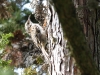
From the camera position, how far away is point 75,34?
41cm

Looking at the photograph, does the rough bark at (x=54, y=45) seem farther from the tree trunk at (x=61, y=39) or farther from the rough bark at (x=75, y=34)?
the rough bark at (x=75, y=34)

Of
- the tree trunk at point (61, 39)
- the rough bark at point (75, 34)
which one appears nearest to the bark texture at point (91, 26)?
the tree trunk at point (61, 39)

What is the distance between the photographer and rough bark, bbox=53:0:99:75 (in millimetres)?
384

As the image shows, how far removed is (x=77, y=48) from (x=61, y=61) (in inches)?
32.7

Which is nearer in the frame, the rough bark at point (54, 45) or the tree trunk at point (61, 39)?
the tree trunk at point (61, 39)

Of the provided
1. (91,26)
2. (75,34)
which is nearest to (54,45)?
(91,26)

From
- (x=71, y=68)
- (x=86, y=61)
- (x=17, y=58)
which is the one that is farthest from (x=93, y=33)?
(x=17, y=58)

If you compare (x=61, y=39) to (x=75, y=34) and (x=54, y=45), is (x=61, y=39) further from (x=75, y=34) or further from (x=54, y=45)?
(x=75, y=34)

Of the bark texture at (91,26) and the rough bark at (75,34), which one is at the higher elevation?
the rough bark at (75,34)

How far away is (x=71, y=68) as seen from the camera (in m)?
1.22

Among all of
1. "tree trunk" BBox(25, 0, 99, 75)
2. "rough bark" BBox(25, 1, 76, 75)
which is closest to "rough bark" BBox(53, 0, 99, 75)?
"tree trunk" BBox(25, 0, 99, 75)

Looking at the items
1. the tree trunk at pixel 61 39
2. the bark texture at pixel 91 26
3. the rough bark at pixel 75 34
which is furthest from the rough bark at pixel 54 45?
the rough bark at pixel 75 34

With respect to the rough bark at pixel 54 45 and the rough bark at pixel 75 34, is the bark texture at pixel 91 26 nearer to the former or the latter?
the rough bark at pixel 54 45

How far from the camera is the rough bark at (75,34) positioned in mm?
384
